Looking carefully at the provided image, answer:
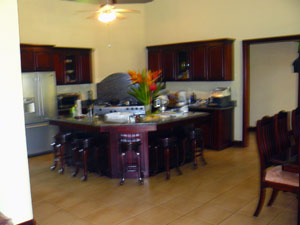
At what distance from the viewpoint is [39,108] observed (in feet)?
22.0

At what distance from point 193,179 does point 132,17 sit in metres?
5.04

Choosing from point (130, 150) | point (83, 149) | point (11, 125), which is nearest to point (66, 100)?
point (83, 149)

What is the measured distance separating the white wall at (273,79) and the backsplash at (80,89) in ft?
14.0

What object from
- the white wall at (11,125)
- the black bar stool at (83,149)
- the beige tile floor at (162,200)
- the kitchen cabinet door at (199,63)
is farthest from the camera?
the kitchen cabinet door at (199,63)

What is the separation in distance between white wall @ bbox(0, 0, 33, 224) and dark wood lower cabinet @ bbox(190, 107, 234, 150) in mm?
4373

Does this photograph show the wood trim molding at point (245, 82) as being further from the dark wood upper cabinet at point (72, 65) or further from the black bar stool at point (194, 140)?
the dark wood upper cabinet at point (72, 65)

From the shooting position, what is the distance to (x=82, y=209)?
4.08 meters

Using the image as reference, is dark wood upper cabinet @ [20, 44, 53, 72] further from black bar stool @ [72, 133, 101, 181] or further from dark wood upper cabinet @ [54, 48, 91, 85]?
black bar stool @ [72, 133, 101, 181]

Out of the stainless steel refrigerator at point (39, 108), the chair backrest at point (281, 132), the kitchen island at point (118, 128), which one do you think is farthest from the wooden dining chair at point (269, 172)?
the stainless steel refrigerator at point (39, 108)

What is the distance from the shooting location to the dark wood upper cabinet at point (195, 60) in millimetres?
7035

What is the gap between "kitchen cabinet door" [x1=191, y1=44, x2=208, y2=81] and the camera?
732cm

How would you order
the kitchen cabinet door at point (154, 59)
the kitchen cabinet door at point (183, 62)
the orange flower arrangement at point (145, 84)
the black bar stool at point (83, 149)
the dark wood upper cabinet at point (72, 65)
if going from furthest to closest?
the kitchen cabinet door at point (154, 59)
the kitchen cabinet door at point (183, 62)
the dark wood upper cabinet at point (72, 65)
the orange flower arrangement at point (145, 84)
the black bar stool at point (83, 149)

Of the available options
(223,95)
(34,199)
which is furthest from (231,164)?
(34,199)

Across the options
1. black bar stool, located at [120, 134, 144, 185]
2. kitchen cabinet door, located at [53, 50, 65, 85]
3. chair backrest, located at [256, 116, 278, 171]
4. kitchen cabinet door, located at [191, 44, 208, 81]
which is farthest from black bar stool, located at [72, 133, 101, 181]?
kitchen cabinet door, located at [191, 44, 208, 81]
